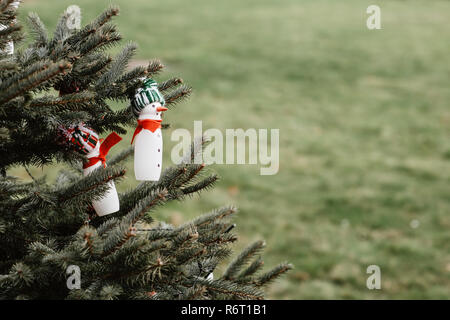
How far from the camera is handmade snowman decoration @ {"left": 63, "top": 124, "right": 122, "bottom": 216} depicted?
1.81m

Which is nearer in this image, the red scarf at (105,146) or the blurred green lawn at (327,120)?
the red scarf at (105,146)

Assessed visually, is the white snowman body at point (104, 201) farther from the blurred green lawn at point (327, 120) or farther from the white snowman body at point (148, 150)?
the blurred green lawn at point (327, 120)

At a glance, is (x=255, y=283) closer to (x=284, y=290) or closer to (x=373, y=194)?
(x=284, y=290)

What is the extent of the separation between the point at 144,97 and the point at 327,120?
6739 millimetres

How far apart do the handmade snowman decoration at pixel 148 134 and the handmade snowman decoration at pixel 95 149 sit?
12cm

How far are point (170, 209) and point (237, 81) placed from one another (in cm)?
479

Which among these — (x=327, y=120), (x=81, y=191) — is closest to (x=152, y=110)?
(x=81, y=191)

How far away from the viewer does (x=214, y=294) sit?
209 centimetres

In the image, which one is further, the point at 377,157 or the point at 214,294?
the point at 377,157

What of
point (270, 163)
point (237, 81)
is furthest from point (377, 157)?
point (237, 81)

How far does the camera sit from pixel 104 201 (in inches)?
74.0

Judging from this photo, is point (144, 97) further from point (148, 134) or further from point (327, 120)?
point (327, 120)

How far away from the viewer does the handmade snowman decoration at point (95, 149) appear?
1.81 metres

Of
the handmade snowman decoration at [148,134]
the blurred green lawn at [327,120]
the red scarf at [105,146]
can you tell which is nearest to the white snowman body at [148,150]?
the handmade snowman decoration at [148,134]
